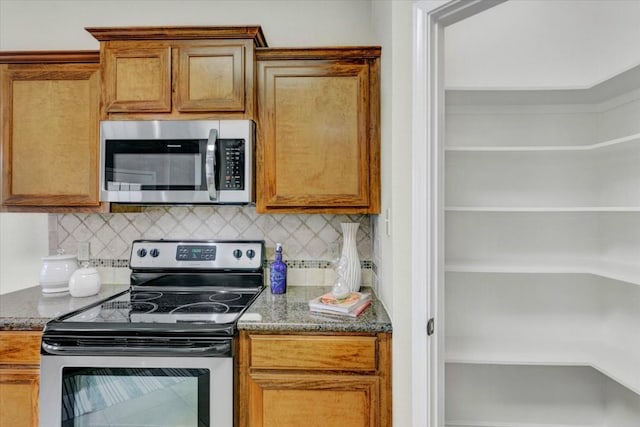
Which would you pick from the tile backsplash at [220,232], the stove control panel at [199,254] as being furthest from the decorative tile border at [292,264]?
the stove control panel at [199,254]

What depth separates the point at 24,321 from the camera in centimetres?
153

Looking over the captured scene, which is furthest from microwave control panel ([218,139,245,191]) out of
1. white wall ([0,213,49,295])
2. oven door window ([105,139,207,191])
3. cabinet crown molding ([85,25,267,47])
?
white wall ([0,213,49,295])

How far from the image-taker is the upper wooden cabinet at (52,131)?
187 centimetres

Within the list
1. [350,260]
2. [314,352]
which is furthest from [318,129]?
A: [314,352]

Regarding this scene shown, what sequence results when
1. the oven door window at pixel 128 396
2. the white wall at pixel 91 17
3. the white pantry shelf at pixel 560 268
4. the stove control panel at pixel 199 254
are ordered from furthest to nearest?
1. the white wall at pixel 91 17
2. the stove control panel at pixel 199 254
3. the white pantry shelf at pixel 560 268
4. the oven door window at pixel 128 396

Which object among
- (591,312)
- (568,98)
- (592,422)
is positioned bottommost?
(592,422)

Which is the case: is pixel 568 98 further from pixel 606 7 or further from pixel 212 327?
pixel 212 327

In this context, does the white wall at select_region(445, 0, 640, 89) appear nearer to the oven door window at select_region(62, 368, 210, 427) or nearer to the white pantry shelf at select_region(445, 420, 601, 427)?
the white pantry shelf at select_region(445, 420, 601, 427)

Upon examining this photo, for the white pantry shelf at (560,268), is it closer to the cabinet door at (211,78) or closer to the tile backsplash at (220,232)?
the tile backsplash at (220,232)

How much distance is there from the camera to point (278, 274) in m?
1.97

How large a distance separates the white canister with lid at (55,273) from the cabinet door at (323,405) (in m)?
1.25

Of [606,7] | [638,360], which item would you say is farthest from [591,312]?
[606,7]

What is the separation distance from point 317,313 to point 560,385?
52.5 inches

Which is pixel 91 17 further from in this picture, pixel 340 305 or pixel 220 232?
pixel 340 305
